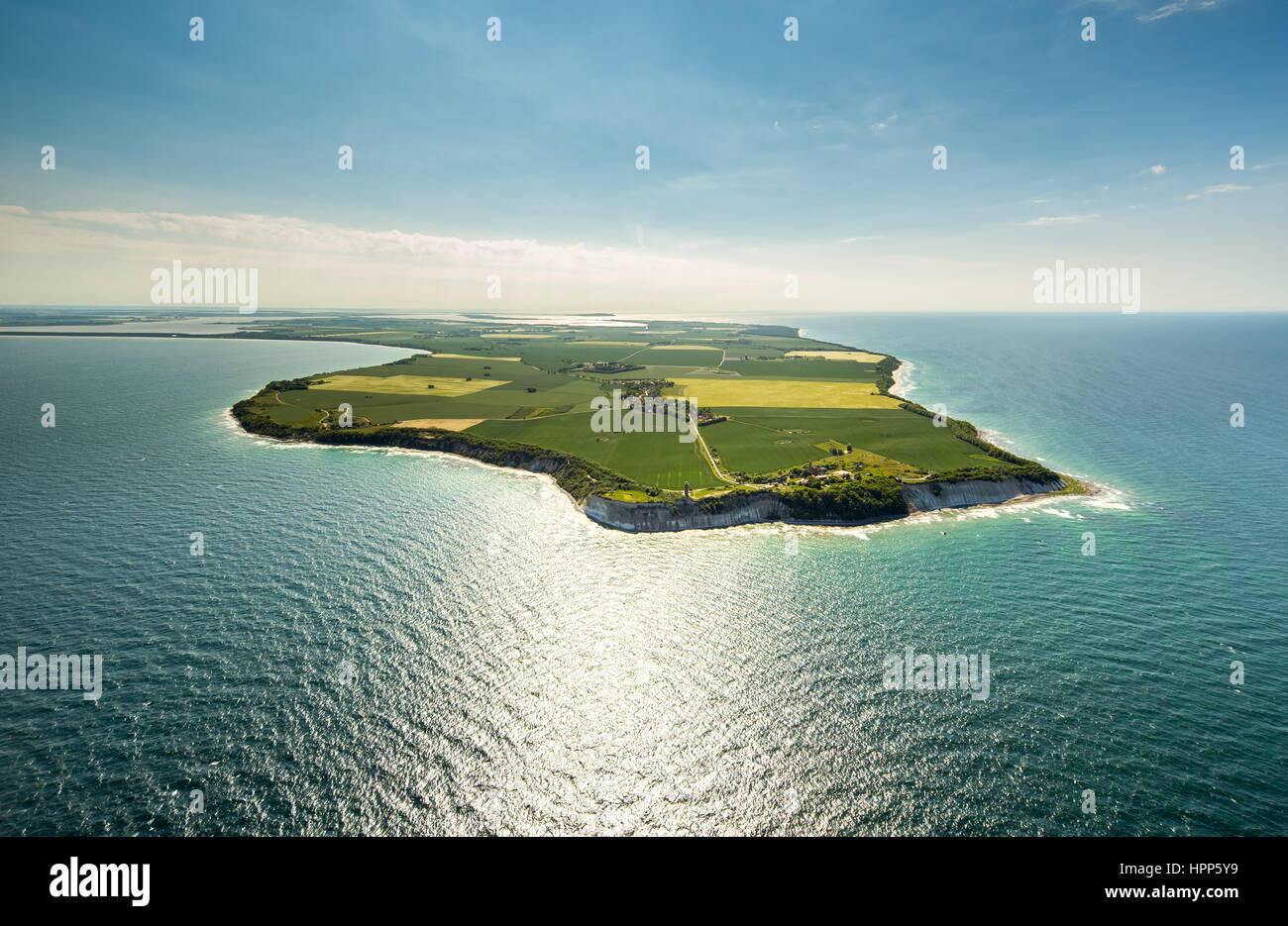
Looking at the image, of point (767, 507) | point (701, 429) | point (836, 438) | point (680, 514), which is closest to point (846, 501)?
point (767, 507)

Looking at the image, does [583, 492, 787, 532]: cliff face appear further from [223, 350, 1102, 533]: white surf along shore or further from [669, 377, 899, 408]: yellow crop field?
[669, 377, 899, 408]: yellow crop field

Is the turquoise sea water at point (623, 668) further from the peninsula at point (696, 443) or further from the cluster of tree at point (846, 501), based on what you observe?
the peninsula at point (696, 443)

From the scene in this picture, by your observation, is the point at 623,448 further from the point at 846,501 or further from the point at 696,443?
the point at 846,501

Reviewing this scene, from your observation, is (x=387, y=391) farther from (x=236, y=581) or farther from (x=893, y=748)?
(x=893, y=748)

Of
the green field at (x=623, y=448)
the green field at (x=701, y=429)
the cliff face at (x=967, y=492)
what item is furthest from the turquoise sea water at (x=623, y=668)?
the green field at (x=701, y=429)

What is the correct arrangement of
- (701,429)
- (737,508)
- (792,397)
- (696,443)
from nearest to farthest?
(737,508), (696,443), (701,429), (792,397)

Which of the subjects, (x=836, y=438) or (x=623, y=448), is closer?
(x=623, y=448)
